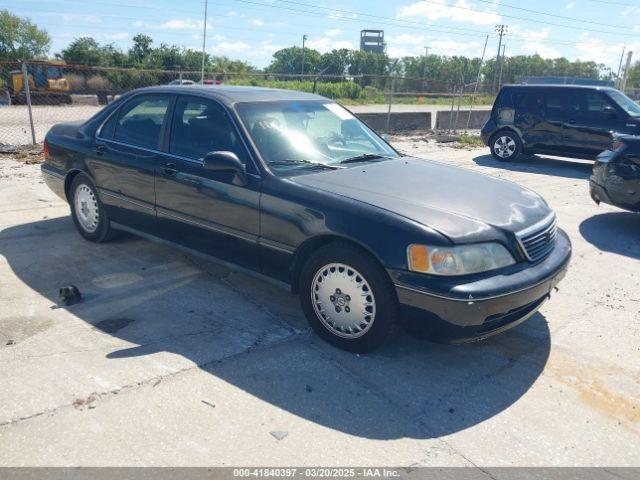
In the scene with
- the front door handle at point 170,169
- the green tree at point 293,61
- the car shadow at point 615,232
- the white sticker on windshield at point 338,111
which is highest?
the green tree at point 293,61

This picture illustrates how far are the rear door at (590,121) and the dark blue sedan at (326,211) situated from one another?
7.87 meters

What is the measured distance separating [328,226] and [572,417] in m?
1.80

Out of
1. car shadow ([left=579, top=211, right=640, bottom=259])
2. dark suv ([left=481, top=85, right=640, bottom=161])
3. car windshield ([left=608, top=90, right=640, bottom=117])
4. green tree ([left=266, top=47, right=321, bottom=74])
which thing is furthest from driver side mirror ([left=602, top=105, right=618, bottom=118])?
green tree ([left=266, top=47, right=321, bottom=74])

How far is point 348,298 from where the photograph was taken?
140 inches

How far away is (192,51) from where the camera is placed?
3938cm

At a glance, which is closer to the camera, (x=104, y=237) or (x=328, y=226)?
(x=328, y=226)

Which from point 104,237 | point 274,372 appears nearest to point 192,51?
point 104,237

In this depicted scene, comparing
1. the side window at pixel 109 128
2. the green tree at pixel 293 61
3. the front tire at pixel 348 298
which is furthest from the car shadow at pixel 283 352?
the green tree at pixel 293 61

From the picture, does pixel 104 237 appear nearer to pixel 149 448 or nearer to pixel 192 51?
pixel 149 448

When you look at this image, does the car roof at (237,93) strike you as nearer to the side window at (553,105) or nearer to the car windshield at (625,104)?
the side window at (553,105)

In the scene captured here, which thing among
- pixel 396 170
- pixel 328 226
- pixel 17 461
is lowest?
pixel 17 461

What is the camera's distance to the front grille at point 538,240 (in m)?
3.54

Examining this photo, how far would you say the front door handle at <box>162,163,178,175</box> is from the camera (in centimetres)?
449

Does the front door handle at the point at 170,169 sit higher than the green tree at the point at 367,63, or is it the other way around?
the green tree at the point at 367,63
